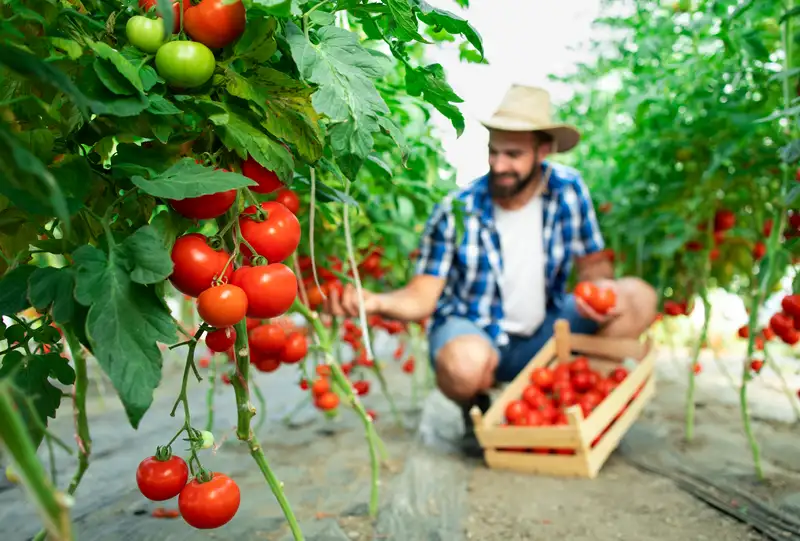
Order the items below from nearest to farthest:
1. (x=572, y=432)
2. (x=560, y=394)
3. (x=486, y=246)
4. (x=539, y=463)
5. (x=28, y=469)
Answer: (x=28, y=469) → (x=572, y=432) → (x=539, y=463) → (x=560, y=394) → (x=486, y=246)

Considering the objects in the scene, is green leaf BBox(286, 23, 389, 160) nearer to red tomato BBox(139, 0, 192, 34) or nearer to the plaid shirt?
red tomato BBox(139, 0, 192, 34)

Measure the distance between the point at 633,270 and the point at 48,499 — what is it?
10.8ft

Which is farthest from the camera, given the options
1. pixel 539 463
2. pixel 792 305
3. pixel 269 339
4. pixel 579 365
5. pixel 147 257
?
pixel 579 365

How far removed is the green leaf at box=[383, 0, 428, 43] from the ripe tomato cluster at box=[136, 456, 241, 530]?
67 cm

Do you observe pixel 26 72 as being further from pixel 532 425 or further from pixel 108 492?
pixel 532 425

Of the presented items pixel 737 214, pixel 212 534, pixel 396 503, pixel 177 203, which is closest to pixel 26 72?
pixel 177 203

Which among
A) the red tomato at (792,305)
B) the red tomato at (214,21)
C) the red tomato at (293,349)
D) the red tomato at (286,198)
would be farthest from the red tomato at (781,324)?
the red tomato at (214,21)

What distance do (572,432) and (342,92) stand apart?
4.94 ft

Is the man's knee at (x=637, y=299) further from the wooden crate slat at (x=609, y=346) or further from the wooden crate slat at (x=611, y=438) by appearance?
the wooden crate slat at (x=611, y=438)

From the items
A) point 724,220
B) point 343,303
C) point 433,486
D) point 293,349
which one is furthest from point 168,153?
point 724,220

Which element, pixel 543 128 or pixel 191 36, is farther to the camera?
pixel 543 128

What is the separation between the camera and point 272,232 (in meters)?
0.82

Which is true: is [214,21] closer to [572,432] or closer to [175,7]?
[175,7]

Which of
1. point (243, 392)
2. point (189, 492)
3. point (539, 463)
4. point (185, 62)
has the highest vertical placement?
point (185, 62)
